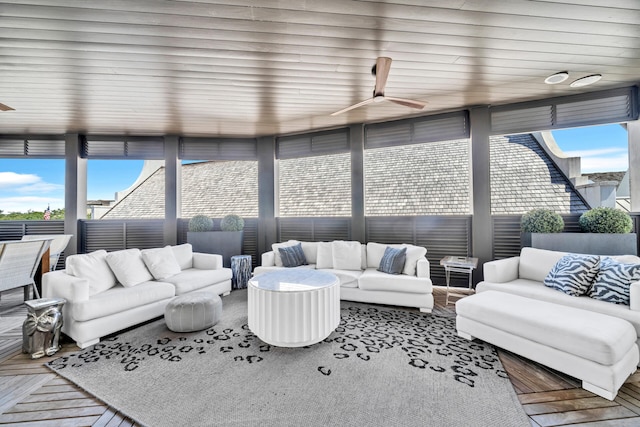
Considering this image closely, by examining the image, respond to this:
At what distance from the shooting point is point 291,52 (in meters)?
2.66

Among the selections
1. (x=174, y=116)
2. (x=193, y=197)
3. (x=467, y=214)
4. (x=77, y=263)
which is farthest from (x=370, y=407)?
(x=193, y=197)

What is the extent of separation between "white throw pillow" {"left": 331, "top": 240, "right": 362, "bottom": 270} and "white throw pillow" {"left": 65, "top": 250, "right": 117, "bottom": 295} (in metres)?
2.99

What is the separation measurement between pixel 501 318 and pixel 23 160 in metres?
8.68

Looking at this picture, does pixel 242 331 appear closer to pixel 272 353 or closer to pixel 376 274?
pixel 272 353

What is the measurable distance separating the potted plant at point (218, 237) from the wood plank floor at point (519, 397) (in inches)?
110

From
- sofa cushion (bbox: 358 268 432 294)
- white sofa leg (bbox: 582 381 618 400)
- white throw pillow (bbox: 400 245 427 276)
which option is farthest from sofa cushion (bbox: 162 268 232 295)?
white sofa leg (bbox: 582 381 618 400)

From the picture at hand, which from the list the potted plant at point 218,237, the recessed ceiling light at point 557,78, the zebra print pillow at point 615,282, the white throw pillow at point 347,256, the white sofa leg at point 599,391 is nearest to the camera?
the white sofa leg at point 599,391

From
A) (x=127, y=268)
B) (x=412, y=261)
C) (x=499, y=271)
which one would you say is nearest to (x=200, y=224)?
(x=127, y=268)

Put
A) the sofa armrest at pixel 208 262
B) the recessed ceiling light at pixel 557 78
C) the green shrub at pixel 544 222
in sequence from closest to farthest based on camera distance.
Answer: the recessed ceiling light at pixel 557 78 < the green shrub at pixel 544 222 < the sofa armrest at pixel 208 262

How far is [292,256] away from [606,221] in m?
4.36

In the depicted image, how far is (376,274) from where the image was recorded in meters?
3.60

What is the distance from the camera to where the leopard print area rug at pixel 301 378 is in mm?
1597

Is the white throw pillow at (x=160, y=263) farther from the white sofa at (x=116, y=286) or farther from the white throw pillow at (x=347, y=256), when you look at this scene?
the white throw pillow at (x=347, y=256)

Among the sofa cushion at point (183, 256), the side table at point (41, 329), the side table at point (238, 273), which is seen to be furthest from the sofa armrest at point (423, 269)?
the side table at point (41, 329)
